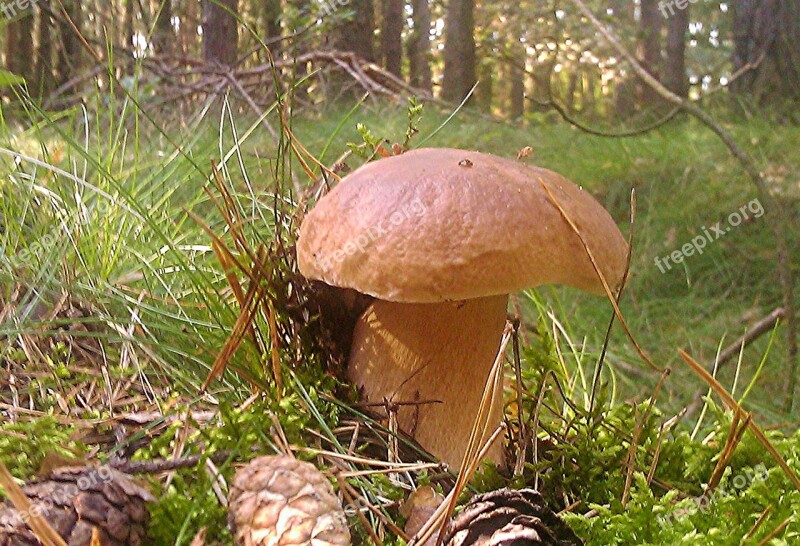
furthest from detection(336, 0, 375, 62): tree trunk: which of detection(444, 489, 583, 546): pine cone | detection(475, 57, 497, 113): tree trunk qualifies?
detection(444, 489, 583, 546): pine cone

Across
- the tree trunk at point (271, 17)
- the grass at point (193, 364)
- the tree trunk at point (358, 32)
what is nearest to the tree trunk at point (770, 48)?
the grass at point (193, 364)

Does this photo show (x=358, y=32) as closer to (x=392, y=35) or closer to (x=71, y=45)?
(x=392, y=35)

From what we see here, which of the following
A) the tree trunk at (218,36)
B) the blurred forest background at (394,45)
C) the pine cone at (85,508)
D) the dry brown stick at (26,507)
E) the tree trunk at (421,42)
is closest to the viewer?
the dry brown stick at (26,507)

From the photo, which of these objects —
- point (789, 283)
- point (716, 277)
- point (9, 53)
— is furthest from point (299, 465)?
point (9, 53)

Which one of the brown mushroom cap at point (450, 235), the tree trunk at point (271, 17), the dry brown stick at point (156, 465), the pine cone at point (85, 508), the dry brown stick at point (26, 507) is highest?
the tree trunk at point (271, 17)

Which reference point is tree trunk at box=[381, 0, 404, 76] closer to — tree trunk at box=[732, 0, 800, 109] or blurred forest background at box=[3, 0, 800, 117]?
blurred forest background at box=[3, 0, 800, 117]

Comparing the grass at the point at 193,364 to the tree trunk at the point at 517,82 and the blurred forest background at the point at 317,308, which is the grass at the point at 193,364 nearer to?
the blurred forest background at the point at 317,308
